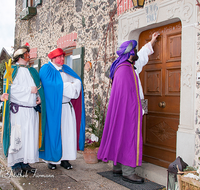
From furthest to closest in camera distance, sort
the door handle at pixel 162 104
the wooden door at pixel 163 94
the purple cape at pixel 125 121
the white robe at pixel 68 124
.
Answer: the white robe at pixel 68 124 < the door handle at pixel 162 104 < the wooden door at pixel 163 94 < the purple cape at pixel 125 121

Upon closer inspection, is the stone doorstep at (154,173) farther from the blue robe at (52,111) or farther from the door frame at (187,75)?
the blue robe at (52,111)

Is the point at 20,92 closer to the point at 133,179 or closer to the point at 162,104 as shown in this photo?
the point at 133,179

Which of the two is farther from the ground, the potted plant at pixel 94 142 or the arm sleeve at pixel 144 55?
the arm sleeve at pixel 144 55

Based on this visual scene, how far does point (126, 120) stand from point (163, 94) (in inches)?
32.4

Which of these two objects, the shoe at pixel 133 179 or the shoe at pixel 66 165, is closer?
the shoe at pixel 133 179

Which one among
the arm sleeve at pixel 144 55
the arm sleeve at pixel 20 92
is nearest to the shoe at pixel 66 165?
the arm sleeve at pixel 20 92

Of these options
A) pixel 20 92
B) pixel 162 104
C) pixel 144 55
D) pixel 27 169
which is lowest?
pixel 27 169

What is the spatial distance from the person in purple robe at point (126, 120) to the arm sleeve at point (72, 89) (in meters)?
0.78

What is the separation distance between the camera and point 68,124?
409cm

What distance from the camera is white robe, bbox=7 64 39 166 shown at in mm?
3631

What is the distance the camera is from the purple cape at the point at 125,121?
3.32 metres

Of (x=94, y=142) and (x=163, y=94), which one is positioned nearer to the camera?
(x=163, y=94)

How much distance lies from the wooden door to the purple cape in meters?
0.57

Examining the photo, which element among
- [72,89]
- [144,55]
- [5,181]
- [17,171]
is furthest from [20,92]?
[144,55]
